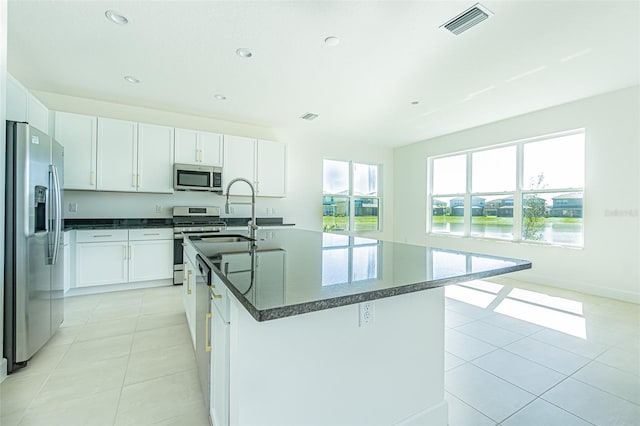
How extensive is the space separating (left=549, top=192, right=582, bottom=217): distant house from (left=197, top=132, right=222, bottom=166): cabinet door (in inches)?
207

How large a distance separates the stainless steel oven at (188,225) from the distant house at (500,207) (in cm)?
465

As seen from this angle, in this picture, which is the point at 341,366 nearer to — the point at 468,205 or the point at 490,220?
the point at 490,220

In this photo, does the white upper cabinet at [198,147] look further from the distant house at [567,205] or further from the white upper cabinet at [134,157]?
the distant house at [567,205]

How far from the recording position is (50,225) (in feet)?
7.60

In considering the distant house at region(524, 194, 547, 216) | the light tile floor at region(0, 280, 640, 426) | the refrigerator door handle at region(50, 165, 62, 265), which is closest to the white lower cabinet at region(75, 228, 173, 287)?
the light tile floor at region(0, 280, 640, 426)

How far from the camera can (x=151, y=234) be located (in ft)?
13.3

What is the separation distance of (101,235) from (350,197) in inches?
180

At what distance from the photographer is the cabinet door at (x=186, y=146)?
441cm

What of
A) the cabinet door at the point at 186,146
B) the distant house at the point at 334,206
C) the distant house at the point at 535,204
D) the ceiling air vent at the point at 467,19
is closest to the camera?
the ceiling air vent at the point at 467,19

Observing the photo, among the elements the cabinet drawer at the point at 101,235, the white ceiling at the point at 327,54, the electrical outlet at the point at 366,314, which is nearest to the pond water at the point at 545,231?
the white ceiling at the point at 327,54

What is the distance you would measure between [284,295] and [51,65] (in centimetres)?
410

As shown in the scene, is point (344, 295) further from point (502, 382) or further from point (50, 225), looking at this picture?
point (50, 225)

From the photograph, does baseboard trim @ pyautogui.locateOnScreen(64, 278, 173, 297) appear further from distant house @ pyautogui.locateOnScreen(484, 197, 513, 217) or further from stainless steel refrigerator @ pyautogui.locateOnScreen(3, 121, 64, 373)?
distant house @ pyautogui.locateOnScreen(484, 197, 513, 217)

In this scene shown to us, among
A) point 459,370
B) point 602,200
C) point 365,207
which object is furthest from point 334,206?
point 459,370
